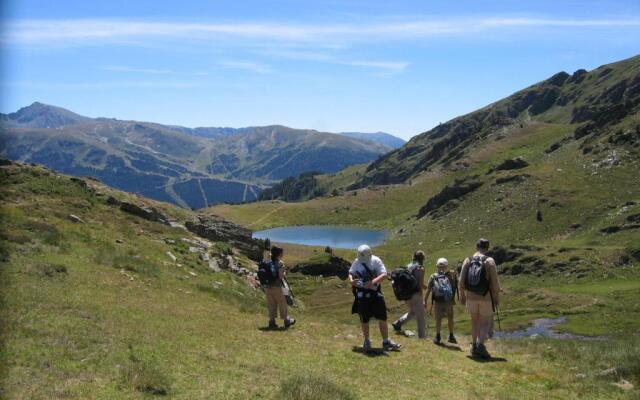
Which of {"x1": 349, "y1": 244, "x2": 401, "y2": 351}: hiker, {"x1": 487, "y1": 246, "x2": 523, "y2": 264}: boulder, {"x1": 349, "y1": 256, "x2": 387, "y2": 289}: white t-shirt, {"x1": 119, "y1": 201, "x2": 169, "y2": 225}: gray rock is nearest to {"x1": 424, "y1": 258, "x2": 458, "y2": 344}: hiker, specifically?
{"x1": 349, "y1": 244, "x2": 401, "y2": 351}: hiker

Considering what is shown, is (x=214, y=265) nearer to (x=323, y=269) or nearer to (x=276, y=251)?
(x=276, y=251)

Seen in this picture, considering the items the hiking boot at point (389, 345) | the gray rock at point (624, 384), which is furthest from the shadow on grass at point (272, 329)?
the gray rock at point (624, 384)

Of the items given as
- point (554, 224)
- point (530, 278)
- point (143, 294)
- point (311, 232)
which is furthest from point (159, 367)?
point (311, 232)

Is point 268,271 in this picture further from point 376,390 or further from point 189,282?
point 189,282

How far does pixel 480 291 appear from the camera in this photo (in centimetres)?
1806

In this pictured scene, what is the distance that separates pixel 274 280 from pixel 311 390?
30.5 ft

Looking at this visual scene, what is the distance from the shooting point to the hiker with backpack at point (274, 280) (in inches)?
829

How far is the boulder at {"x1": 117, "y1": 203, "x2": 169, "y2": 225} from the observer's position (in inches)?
1693

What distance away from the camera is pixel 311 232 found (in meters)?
170

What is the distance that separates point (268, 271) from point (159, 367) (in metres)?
7.70

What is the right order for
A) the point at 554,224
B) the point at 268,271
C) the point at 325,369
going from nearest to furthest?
the point at 325,369 → the point at 268,271 → the point at 554,224

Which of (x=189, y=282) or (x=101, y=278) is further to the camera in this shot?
(x=189, y=282)

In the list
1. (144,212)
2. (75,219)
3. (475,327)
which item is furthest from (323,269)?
(475,327)

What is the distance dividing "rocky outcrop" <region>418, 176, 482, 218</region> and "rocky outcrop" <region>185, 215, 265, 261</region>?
83.3 meters
